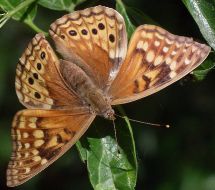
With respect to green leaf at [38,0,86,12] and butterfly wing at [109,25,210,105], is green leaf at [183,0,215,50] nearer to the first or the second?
butterfly wing at [109,25,210,105]

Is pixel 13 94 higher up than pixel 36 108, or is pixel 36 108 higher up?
pixel 36 108

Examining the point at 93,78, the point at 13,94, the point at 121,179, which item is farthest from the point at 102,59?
the point at 13,94

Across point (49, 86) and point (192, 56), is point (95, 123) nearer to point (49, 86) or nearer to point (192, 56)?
point (49, 86)

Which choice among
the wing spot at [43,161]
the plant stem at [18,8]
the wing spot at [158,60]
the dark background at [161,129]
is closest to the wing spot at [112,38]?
the wing spot at [158,60]

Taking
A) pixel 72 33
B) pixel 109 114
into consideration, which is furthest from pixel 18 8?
pixel 109 114

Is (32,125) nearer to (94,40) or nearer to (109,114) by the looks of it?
(109,114)

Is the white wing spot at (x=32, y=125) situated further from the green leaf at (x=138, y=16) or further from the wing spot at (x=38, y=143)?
the green leaf at (x=138, y=16)
